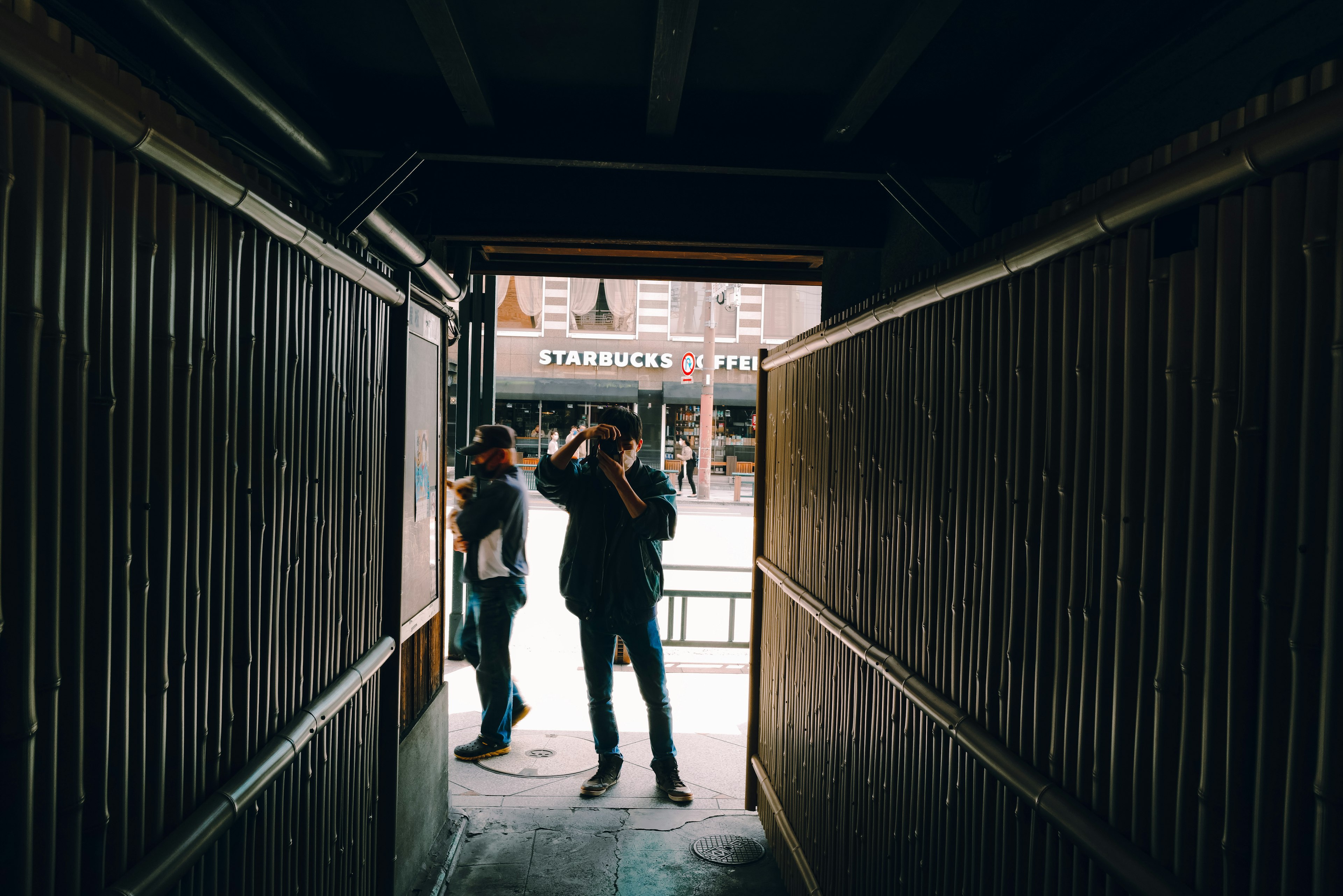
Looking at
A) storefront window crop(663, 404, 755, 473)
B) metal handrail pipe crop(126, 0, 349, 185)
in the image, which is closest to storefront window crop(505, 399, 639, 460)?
storefront window crop(663, 404, 755, 473)

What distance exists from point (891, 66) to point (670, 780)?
3.82 m

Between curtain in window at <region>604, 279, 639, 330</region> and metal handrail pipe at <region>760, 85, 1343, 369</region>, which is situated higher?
curtain in window at <region>604, 279, 639, 330</region>

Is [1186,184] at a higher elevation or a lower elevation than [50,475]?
higher

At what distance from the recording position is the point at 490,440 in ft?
16.9

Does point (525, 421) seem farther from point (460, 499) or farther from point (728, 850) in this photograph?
point (728, 850)

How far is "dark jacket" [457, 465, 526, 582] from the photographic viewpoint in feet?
16.4

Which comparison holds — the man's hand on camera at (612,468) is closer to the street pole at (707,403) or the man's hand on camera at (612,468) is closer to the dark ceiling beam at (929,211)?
the dark ceiling beam at (929,211)

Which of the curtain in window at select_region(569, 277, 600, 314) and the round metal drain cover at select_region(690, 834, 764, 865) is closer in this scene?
the round metal drain cover at select_region(690, 834, 764, 865)

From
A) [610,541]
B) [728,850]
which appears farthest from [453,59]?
[728,850]

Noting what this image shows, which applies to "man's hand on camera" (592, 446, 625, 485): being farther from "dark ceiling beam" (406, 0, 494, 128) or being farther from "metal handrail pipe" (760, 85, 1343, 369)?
"metal handrail pipe" (760, 85, 1343, 369)

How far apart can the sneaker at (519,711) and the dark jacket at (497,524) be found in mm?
1012

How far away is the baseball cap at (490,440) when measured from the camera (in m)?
5.13

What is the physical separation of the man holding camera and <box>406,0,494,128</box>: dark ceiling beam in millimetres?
1928

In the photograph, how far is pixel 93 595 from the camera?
56.2 inches
